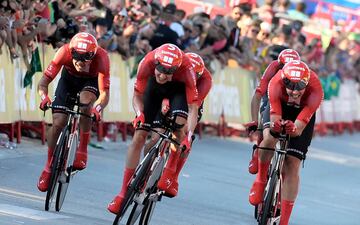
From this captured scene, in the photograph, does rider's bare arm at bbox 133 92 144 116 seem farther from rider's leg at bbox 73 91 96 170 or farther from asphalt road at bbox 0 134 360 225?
asphalt road at bbox 0 134 360 225

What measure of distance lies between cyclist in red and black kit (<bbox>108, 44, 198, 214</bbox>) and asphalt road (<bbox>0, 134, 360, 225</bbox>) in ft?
2.45

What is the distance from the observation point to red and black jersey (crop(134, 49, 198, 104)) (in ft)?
33.3

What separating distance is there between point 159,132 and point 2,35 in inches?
201

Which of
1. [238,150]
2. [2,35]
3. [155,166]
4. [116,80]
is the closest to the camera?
[155,166]

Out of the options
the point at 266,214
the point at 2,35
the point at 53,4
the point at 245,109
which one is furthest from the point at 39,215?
the point at 245,109

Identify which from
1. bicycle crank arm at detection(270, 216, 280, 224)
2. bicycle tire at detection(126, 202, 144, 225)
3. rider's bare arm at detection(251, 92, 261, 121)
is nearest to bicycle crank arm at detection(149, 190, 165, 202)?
bicycle tire at detection(126, 202, 144, 225)

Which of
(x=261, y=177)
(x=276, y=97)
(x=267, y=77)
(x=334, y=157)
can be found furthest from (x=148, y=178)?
(x=334, y=157)

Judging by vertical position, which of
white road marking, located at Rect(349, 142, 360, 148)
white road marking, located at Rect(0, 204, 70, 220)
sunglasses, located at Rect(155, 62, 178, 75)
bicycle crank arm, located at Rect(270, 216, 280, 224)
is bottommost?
white road marking, located at Rect(349, 142, 360, 148)

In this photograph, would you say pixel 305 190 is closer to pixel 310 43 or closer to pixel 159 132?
pixel 159 132

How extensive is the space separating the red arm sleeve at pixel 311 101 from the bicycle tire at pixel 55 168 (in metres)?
2.27

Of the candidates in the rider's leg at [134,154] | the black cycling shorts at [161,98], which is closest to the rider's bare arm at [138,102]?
the black cycling shorts at [161,98]

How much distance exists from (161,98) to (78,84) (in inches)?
45.5

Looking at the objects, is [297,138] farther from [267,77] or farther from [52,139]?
[52,139]

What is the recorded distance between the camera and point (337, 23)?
30.6 m
